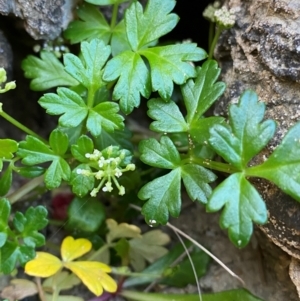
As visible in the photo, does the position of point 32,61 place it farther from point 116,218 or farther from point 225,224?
point 225,224

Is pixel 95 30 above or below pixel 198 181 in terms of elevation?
above

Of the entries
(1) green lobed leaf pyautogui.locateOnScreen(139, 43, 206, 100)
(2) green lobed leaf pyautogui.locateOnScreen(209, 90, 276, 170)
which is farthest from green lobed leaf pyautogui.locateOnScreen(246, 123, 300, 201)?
(1) green lobed leaf pyautogui.locateOnScreen(139, 43, 206, 100)

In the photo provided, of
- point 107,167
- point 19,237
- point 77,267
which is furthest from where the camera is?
point 77,267

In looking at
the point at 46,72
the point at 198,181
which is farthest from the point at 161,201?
the point at 46,72

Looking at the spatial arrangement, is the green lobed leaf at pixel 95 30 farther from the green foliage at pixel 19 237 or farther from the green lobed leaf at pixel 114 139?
the green foliage at pixel 19 237

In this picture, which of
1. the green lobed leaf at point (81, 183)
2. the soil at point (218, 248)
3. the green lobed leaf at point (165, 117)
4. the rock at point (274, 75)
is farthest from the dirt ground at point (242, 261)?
the green lobed leaf at point (81, 183)

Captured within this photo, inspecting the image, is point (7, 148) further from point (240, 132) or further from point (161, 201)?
point (240, 132)

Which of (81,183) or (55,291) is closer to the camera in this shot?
(81,183)

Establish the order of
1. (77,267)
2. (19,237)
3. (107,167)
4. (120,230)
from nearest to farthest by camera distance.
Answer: (107,167) → (19,237) → (77,267) → (120,230)
